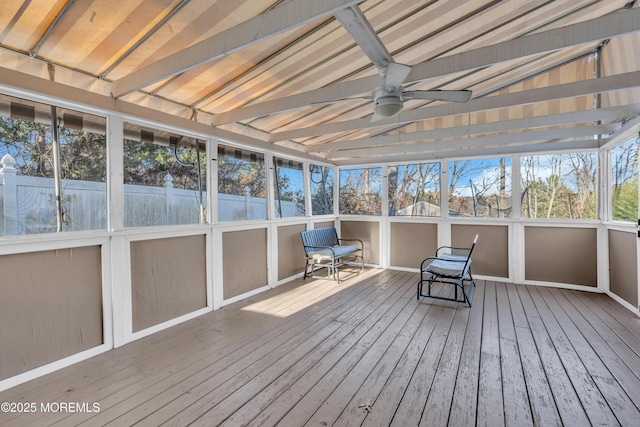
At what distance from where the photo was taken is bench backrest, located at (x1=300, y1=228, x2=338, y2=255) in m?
5.21

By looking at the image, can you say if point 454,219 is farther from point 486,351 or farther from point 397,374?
point 397,374

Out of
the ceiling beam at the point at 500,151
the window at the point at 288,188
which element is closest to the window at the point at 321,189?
the window at the point at 288,188

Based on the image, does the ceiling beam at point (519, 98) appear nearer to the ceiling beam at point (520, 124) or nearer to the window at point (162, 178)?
the ceiling beam at point (520, 124)

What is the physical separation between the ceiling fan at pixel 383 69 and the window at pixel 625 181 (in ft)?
10.0

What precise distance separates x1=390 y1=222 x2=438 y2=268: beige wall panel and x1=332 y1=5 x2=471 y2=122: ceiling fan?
12.6ft

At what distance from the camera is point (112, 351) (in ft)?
8.79

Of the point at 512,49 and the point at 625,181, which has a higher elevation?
the point at 512,49

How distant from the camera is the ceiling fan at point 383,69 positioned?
5.13 ft

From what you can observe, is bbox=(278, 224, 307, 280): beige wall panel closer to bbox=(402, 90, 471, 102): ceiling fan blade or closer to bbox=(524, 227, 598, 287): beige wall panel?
bbox=(402, 90, 471, 102): ceiling fan blade

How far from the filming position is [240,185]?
4188mm

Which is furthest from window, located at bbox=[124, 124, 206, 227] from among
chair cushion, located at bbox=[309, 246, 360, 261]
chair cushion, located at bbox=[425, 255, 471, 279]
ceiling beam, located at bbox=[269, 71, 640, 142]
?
chair cushion, located at bbox=[425, 255, 471, 279]

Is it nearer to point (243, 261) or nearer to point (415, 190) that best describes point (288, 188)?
point (243, 261)

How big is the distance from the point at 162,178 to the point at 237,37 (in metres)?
1.95

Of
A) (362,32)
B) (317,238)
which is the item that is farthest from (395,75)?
(317,238)
